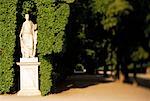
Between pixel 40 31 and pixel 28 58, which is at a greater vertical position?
pixel 40 31

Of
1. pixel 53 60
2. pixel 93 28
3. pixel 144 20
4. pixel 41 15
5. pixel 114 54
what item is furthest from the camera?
pixel 53 60

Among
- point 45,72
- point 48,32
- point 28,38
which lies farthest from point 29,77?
point 48,32

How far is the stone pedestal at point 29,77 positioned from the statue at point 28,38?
2.00 ft

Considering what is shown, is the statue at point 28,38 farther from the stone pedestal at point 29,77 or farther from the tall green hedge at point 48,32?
the stone pedestal at point 29,77

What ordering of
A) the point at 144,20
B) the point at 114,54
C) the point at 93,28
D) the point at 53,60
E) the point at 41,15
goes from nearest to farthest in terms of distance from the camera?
the point at 144,20
the point at 114,54
the point at 93,28
the point at 41,15
the point at 53,60

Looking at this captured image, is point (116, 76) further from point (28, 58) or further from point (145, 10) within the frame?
point (28, 58)

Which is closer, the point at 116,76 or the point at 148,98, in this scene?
the point at 148,98

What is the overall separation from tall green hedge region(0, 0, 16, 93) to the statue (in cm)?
60

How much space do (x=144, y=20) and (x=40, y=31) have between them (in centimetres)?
1507

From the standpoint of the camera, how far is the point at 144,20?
55.7 inches

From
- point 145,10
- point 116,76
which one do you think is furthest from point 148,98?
point 145,10

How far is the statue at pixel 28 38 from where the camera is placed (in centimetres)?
1677

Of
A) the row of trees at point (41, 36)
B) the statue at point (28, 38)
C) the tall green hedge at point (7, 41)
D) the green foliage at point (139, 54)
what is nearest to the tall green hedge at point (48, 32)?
the row of trees at point (41, 36)

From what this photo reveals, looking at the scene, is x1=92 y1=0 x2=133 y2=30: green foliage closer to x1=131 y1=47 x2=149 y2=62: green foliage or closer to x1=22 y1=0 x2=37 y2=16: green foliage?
x1=131 y1=47 x2=149 y2=62: green foliage
